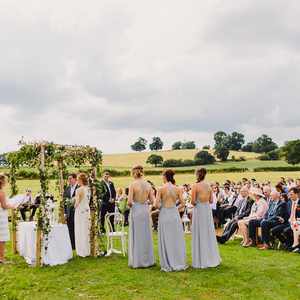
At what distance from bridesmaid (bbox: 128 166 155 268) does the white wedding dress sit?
2045 mm

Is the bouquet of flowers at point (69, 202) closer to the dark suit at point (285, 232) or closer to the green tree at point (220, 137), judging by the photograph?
the dark suit at point (285, 232)

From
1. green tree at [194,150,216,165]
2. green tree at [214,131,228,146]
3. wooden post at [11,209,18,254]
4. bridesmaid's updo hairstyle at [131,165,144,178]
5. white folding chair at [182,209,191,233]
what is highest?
green tree at [214,131,228,146]

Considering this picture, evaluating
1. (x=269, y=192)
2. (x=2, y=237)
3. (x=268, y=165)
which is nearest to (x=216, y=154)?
(x=268, y=165)

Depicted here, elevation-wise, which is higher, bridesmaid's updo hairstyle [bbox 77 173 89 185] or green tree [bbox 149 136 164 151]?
green tree [bbox 149 136 164 151]

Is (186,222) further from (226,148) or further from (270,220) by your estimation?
(226,148)

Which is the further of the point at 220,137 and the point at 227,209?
the point at 220,137

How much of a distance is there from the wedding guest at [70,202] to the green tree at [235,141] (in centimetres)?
7824

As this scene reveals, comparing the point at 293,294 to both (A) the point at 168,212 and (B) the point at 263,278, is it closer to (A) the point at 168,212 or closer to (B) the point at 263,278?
(B) the point at 263,278

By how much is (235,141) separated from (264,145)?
564 centimetres

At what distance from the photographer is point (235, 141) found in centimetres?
9056

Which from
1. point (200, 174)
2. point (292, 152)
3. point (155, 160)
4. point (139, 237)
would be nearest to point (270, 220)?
point (200, 174)

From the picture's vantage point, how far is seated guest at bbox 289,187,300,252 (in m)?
11.6

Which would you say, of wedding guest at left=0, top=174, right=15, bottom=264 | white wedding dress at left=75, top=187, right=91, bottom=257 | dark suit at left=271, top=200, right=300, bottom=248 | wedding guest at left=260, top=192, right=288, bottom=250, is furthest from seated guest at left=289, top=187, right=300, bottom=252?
wedding guest at left=0, top=174, right=15, bottom=264

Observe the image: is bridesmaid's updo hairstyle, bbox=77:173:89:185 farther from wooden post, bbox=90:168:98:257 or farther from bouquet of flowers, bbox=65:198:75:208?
bouquet of flowers, bbox=65:198:75:208
